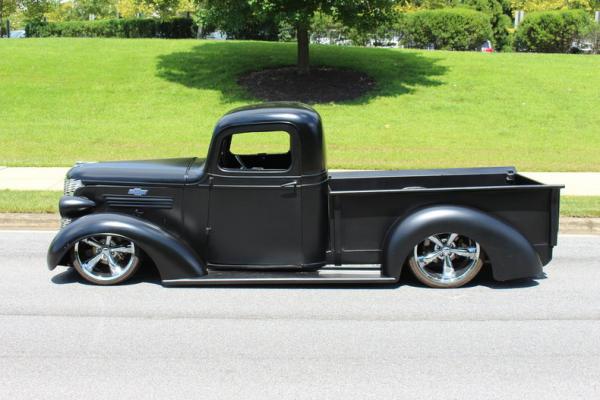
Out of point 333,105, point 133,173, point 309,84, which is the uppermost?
point 309,84

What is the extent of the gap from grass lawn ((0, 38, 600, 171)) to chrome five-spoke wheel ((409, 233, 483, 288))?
654 centimetres

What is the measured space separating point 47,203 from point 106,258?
3.76m

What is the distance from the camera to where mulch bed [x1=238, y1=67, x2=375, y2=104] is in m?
20.0

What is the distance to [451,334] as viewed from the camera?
18.2 feet

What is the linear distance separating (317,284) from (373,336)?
1.28m

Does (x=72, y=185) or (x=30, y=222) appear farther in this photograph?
(x=30, y=222)

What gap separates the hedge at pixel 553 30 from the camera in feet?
102

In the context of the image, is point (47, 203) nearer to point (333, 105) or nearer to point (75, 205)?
point (75, 205)

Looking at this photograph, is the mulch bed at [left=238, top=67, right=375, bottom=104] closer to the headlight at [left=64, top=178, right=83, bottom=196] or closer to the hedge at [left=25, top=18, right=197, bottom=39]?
the headlight at [left=64, top=178, right=83, bottom=196]

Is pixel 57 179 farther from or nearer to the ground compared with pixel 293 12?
nearer to the ground

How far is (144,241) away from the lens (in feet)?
21.0

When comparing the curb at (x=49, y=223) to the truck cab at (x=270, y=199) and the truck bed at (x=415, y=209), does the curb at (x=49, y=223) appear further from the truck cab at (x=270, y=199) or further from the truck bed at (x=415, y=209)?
the truck cab at (x=270, y=199)

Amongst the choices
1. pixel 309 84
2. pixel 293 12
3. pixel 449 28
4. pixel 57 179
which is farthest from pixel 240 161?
pixel 449 28

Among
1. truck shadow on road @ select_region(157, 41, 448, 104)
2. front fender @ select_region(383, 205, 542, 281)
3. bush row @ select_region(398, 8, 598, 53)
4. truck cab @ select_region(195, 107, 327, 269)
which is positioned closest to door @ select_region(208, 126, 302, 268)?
truck cab @ select_region(195, 107, 327, 269)
